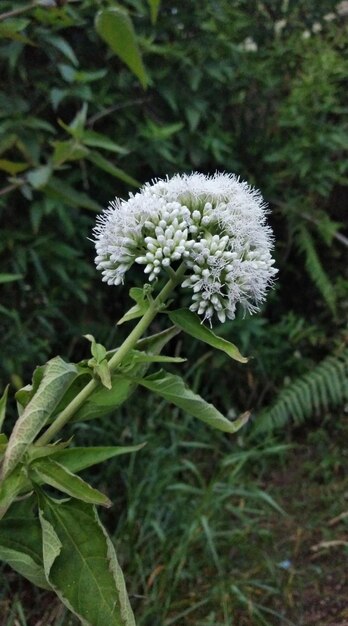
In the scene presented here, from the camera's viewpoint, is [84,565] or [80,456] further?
[80,456]

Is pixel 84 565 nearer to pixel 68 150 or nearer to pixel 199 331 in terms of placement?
pixel 199 331

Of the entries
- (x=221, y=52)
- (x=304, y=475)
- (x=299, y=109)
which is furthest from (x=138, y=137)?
(x=304, y=475)

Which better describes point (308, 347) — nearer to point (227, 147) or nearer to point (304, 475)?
point (304, 475)

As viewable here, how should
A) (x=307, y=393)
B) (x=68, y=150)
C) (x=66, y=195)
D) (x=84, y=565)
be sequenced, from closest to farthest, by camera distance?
(x=84, y=565), (x=68, y=150), (x=66, y=195), (x=307, y=393)

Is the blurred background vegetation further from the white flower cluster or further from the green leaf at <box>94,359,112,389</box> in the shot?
the green leaf at <box>94,359,112,389</box>

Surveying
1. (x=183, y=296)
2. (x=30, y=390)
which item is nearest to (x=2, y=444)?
(x=30, y=390)
